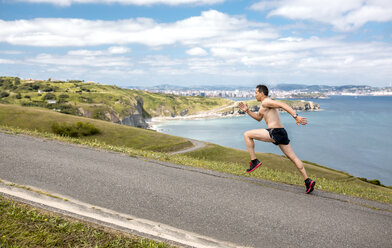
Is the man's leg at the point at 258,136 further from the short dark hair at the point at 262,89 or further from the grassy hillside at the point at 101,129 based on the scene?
the grassy hillside at the point at 101,129

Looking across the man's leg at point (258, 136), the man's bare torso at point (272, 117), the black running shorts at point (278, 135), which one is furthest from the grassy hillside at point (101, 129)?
the black running shorts at point (278, 135)

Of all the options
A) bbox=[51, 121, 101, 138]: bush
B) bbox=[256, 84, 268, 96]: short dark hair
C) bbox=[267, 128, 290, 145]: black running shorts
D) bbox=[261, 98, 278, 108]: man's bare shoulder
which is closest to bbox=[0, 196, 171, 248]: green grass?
bbox=[267, 128, 290, 145]: black running shorts

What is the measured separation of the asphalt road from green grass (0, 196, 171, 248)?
47.3 inches

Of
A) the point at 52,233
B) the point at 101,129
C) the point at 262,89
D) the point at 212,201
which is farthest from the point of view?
the point at 101,129

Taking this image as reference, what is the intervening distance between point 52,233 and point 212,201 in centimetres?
411

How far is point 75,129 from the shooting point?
206 feet

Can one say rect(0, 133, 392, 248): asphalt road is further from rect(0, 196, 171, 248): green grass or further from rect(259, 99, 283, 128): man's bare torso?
rect(259, 99, 283, 128): man's bare torso

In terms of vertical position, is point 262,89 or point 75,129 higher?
point 262,89

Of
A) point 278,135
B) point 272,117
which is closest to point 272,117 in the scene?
point 272,117

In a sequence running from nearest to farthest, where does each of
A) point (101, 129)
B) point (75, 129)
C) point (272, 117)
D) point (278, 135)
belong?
point (278, 135) < point (272, 117) < point (75, 129) < point (101, 129)

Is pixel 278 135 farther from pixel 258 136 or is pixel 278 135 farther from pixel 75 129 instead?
pixel 75 129

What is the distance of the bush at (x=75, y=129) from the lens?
60.6 meters

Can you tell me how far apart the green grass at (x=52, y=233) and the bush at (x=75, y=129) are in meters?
58.2

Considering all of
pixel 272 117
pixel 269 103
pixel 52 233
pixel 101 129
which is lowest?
pixel 101 129
